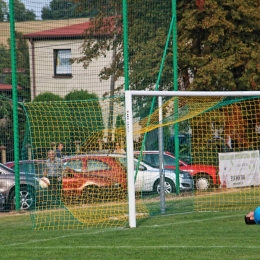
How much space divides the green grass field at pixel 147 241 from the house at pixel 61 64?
11.7 ft

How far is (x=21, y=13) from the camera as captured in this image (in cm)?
1596

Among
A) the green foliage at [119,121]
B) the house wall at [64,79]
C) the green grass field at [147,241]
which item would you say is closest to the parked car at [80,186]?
the green grass field at [147,241]

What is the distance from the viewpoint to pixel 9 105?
52.3 feet

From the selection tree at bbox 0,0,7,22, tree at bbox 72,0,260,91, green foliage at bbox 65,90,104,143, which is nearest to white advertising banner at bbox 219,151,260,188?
green foliage at bbox 65,90,104,143

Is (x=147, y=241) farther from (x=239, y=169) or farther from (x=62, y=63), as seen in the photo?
(x=62, y=63)

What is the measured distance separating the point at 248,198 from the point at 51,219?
4570 mm

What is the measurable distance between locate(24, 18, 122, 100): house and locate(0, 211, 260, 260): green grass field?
3.57 m

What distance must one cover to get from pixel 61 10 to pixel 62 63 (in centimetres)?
116

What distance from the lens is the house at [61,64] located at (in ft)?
52.6

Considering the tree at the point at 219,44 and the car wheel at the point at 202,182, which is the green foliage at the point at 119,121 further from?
the tree at the point at 219,44

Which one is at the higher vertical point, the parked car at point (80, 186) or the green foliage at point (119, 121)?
the green foliage at point (119, 121)

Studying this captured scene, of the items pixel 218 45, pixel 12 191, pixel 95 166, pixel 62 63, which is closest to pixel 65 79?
pixel 62 63

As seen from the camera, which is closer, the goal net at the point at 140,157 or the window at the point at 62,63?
the goal net at the point at 140,157

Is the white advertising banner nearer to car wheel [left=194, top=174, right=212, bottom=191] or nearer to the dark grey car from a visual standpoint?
car wheel [left=194, top=174, right=212, bottom=191]
